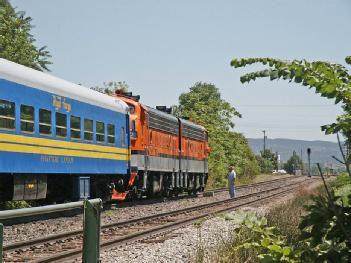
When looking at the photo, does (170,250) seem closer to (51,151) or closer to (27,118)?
(27,118)

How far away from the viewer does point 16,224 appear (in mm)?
14289

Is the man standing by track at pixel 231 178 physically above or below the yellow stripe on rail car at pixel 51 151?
below

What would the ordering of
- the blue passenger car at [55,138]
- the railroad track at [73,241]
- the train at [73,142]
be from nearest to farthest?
the railroad track at [73,241]
the blue passenger car at [55,138]
the train at [73,142]

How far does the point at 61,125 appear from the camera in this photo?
52.4ft

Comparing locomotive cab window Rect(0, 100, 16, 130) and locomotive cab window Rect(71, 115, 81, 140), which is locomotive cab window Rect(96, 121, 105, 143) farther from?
locomotive cab window Rect(0, 100, 16, 130)

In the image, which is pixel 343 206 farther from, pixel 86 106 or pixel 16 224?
pixel 86 106

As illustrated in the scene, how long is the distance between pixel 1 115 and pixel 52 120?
2.50 meters

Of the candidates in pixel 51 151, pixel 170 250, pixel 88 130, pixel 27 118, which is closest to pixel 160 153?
pixel 88 130

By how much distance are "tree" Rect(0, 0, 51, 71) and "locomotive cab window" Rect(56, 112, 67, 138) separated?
71.8 ft

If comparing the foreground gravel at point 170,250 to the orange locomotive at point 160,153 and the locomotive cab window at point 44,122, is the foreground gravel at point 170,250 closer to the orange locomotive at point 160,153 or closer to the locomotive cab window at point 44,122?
the locomotive cab window at point 44,122

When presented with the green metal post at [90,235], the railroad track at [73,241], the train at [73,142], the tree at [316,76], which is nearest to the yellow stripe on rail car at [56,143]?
the train at [73,142]

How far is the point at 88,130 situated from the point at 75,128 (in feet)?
2.93

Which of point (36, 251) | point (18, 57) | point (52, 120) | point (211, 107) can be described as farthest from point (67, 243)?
point (211, 107)

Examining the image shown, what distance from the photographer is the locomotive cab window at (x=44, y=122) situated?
1481 cm
